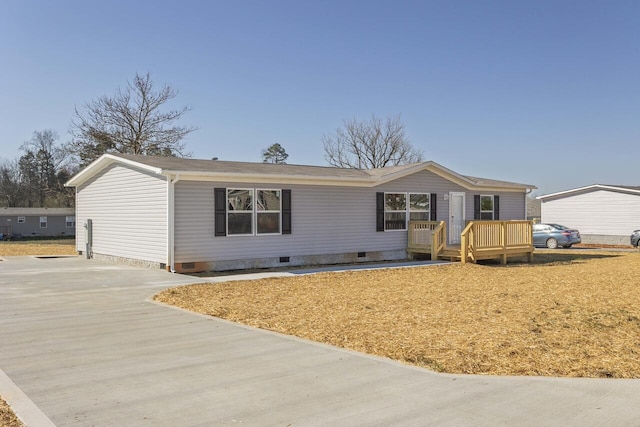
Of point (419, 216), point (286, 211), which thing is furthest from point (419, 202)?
point (286, 211)

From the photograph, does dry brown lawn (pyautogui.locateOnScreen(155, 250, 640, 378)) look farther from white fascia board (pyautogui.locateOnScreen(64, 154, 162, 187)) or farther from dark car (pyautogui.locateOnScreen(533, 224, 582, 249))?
Answer: dark car (pyautogui.locateOnScreen(533, 224, 582, 249))

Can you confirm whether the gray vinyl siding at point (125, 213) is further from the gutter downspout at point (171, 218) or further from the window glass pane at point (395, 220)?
the window glass pane at point (395, 220)

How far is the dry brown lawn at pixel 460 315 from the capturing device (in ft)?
18.5

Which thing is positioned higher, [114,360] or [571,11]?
[571,11]

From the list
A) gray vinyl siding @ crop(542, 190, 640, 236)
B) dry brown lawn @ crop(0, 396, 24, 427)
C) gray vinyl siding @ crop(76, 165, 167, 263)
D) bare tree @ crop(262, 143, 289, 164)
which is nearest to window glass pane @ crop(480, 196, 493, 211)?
gray vinyl siding @ crop(76, 165, 167, 263)

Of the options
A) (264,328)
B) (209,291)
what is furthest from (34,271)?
(264,328)

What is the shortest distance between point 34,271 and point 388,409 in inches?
488

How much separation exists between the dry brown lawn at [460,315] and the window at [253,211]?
2.48m

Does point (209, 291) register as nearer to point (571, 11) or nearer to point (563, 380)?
point (563, 380)

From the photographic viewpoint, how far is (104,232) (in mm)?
17219

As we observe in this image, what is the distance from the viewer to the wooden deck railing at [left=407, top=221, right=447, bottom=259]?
17219mm

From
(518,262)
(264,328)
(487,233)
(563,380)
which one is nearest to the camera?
(563,380)

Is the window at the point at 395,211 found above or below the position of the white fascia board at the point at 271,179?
below

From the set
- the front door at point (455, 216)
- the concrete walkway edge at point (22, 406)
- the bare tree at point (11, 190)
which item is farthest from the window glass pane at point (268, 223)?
the bare tree at point (11, 190)
